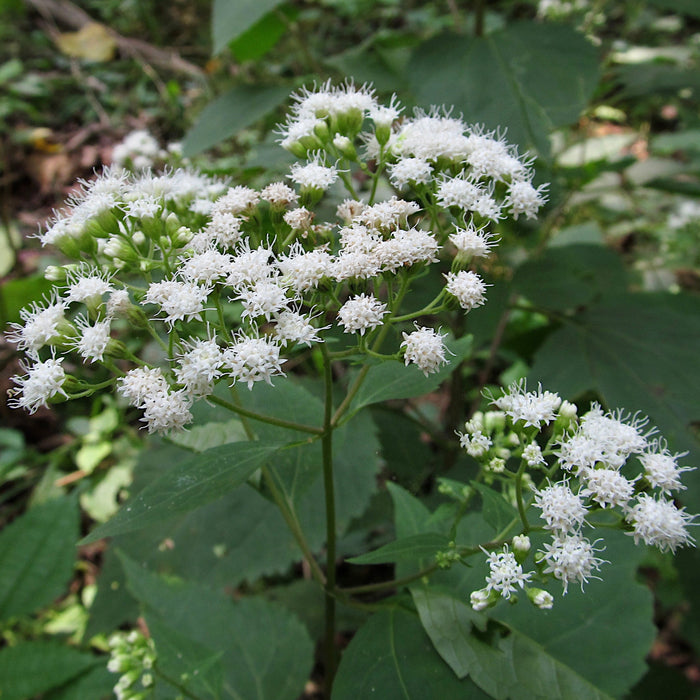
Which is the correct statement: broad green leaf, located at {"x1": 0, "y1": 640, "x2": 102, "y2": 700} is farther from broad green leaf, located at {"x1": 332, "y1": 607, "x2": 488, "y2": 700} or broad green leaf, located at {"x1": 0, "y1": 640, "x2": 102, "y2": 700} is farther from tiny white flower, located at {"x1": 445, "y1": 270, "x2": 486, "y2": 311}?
tiny white flower, located at {"x1": 445, "y1": 270, "x2": 486, "y2": 311}

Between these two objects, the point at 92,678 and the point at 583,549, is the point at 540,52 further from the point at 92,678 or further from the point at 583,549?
the point at 92,678

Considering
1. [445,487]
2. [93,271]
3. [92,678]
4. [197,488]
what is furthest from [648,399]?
[92,678]

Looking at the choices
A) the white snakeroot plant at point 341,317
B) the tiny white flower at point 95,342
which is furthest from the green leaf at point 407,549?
the tiny white flower at point 95,342

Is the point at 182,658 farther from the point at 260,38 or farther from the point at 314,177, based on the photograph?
the point at 260,38

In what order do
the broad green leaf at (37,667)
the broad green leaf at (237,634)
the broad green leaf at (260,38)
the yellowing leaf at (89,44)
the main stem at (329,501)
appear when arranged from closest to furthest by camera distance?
1. the main stem at (329,501)
2. the broad green leaf at (237,634)
3. the broad green leaf at (37,667)
4. the broad green leaf at (260,38)
5. the yellowing leaf at (89,44)

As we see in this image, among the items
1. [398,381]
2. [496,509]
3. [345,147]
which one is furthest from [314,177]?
[496,509]

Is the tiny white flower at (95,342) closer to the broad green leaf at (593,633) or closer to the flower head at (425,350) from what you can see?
the flower head at (425,350)
